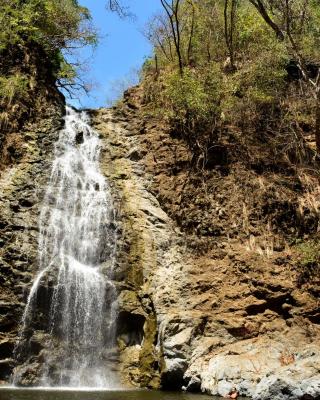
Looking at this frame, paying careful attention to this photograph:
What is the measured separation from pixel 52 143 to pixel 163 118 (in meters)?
5.25

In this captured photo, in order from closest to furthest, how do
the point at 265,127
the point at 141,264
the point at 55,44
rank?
1. the point at 141,264
2. the point at 265,127
3. the point at 55,44

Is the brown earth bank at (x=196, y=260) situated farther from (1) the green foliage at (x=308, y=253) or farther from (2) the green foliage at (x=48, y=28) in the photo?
(2) the green foliage at (x=48, y=28)

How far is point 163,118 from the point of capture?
22609 mm

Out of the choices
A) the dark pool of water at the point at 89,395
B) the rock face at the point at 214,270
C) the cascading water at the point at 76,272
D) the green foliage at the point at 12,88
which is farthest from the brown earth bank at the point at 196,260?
the green foliage at the point at 12,88

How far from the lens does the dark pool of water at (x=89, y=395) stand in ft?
37.0

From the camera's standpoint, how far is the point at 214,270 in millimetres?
16328

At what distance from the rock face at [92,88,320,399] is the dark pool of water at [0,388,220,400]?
86 cm

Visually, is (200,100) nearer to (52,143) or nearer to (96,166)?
(96,166)

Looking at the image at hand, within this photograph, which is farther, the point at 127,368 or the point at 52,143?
the point at 52,143

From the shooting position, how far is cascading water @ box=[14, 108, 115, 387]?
14.1 metres

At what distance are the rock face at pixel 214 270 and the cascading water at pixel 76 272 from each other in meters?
0.60

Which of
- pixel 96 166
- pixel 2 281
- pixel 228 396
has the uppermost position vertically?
pixel 96 166

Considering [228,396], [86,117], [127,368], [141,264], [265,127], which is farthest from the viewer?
[86,117]

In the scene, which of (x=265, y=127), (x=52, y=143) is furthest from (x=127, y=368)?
(x=265, y=127)
